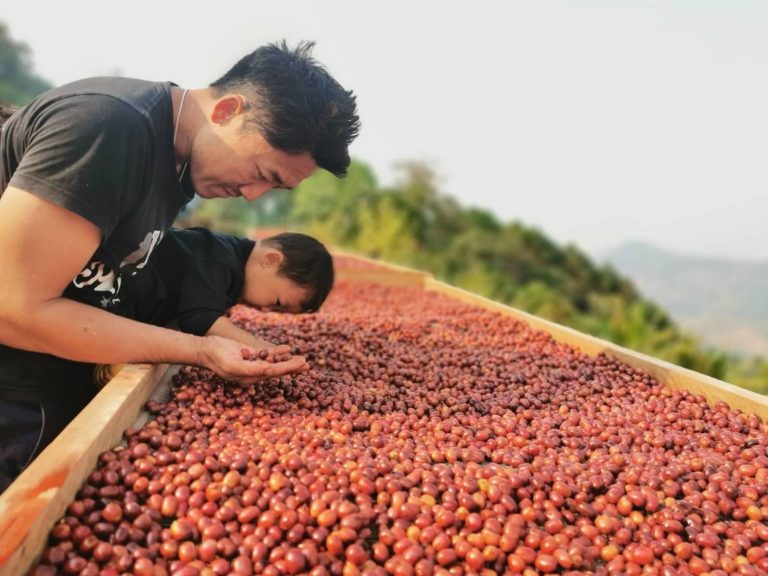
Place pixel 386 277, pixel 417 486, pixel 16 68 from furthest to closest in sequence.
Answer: pixel 16 68 < pixel 386 277 < pixel 417 486

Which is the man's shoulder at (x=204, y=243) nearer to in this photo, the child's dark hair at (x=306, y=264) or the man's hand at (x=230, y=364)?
the child's dark hair at (x=306, y=264)

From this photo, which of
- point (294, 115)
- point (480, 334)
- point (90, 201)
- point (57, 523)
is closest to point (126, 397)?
point (57, 523)

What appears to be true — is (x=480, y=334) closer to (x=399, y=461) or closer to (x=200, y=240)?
(x=200, y=240)

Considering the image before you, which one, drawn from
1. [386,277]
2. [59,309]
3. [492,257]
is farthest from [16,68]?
[59,309]

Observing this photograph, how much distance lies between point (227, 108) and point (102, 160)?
55 centimetres

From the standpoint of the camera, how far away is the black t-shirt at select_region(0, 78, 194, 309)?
1.77m

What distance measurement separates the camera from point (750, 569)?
61.4 inches

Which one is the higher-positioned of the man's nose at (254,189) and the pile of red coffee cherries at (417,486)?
the man's nose at (254,189)

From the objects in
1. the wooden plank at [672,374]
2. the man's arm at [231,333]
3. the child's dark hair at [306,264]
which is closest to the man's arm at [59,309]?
the man's arm at [231,333]

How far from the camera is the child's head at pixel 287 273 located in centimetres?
341

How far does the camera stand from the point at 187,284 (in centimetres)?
300

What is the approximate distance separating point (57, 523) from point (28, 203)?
2.89ft

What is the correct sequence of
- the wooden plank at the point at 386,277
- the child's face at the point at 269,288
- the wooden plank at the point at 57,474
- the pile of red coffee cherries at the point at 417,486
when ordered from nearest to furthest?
the wooden plank at the point at 57,474 → the pile of red coffee cherries at the point at 417,486 → the child's face at the point at 269,288 → the wooden plank at the point at 386,277

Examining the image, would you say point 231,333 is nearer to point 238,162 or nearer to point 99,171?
point 238,162
